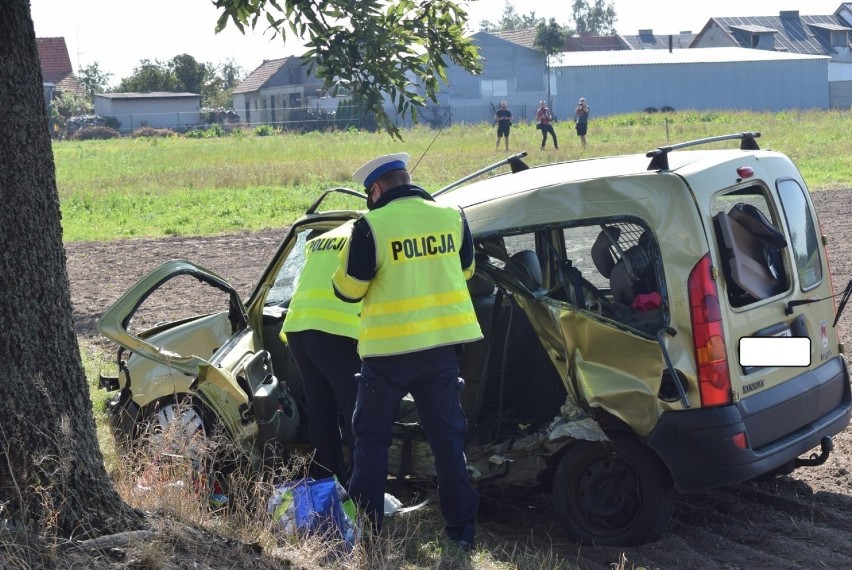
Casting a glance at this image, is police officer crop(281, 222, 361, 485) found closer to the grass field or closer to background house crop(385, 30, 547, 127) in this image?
the grass field

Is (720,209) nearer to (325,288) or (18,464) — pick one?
(325,288)

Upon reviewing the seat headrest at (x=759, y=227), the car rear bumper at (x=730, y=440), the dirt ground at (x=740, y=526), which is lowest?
the dirt ground at (x=740, y=526)

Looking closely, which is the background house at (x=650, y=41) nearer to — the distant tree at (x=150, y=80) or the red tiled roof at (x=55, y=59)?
the distant tree at (x=150, y=80)

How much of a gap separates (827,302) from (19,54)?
13.3 feet

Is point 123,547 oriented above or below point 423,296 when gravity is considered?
below

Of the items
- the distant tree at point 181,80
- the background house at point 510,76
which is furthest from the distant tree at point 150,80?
the background house at point 510,76

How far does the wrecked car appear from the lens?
500 centimetres

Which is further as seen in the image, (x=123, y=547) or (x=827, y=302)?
(x=827, y=302)

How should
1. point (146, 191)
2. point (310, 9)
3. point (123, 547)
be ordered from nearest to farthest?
point (123, 547), point (310, 9), point (146, 191)

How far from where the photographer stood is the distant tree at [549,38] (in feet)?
234

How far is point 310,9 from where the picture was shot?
6.38 meters

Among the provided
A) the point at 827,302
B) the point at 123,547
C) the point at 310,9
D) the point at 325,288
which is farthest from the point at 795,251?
the point at 123,547

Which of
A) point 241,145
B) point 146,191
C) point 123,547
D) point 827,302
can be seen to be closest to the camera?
point 123,547

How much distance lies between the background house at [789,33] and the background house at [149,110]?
4207 centimetres
